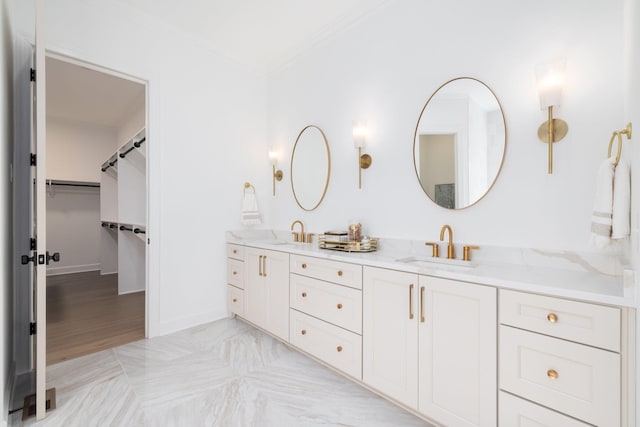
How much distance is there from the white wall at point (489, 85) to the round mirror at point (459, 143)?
55 mm

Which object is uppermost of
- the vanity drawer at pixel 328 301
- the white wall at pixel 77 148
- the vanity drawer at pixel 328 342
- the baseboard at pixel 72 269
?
the white wall at pixel 77 148

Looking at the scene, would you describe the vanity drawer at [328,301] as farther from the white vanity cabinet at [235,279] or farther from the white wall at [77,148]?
the white wall at [77,148]

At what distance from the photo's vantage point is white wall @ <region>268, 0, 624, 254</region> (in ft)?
4.90

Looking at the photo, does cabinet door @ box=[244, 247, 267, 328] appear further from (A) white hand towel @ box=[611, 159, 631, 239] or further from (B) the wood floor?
(A) white hand towel @ box=[611, 159, 631, 239]

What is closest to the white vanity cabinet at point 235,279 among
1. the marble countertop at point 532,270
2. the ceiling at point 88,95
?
the marble countertop at point 532,270

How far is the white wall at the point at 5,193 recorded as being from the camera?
1507mm

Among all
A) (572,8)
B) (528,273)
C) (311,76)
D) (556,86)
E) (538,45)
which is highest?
(311,76)

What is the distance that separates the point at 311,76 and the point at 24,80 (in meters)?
2.29

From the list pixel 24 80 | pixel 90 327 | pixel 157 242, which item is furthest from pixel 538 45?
pixel 90 327

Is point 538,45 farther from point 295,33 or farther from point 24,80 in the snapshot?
point 24,80

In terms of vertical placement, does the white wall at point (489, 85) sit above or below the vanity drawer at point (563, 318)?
above

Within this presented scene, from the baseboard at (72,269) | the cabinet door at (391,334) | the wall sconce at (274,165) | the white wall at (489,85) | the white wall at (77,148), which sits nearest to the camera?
the white wall at (489,85)

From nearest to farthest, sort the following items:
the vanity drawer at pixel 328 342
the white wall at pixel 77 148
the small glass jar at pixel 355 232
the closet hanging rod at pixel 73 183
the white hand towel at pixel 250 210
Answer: the vanity drawer at pixel 328 342 → the small glass jar at pixel 355 232 → the white hand towel at pixel 250 210 → the closet hanging rod at pixel 73 183 → the white wall at pixel 77 148

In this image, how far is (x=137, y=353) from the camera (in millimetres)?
2451
